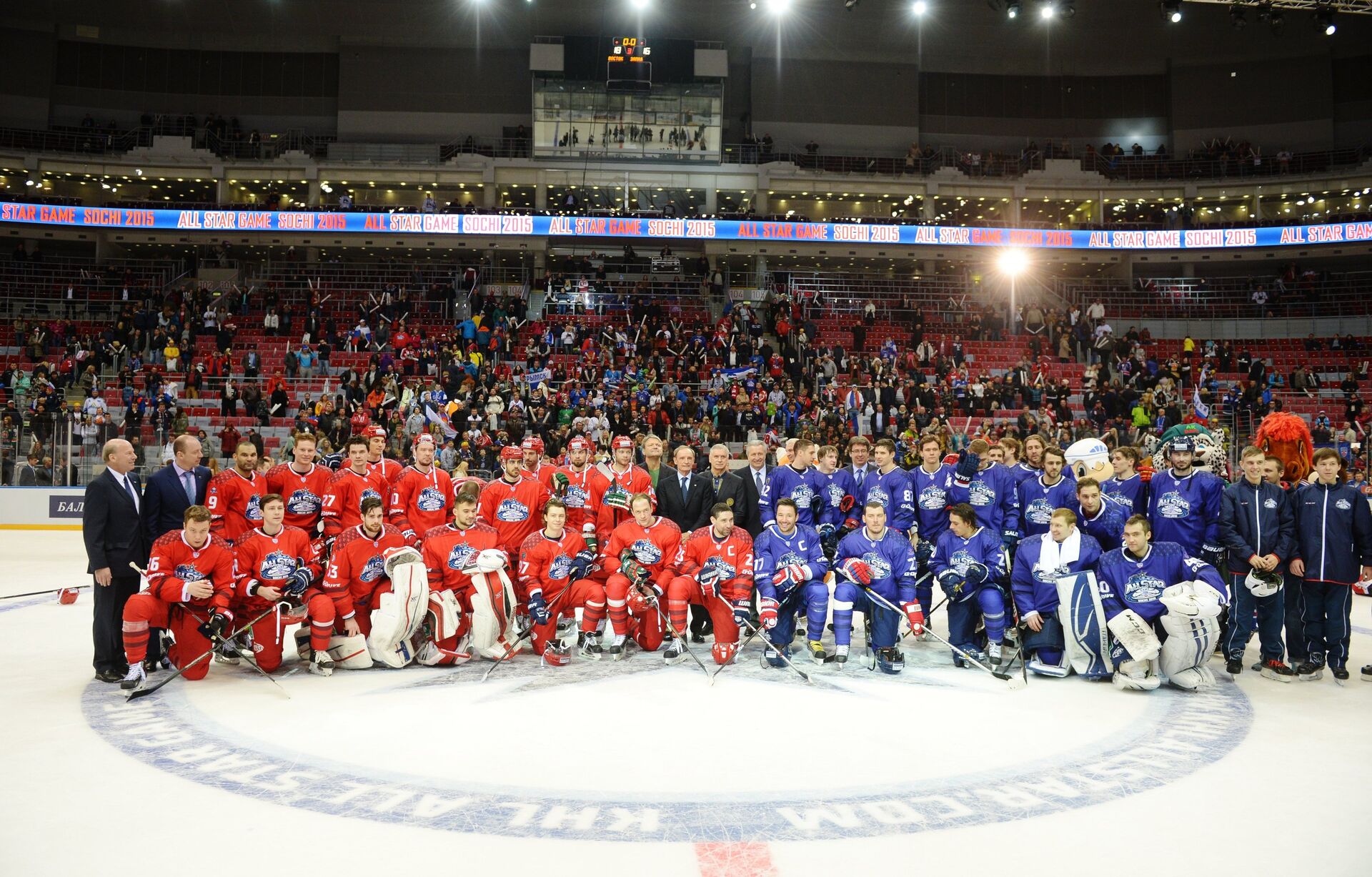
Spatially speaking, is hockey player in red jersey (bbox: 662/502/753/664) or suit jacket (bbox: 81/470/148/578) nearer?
suit jacket (bbox: 81/470/148/578)

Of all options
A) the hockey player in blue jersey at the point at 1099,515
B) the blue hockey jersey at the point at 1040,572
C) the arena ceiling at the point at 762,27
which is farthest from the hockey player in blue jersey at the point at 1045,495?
the arena ceiling at the point at 762,27

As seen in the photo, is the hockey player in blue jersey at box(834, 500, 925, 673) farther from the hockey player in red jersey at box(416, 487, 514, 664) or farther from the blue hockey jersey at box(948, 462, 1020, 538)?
the hockey player in red jersey at box(416, 487, 514, 664)

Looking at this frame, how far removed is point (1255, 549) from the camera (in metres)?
7.99

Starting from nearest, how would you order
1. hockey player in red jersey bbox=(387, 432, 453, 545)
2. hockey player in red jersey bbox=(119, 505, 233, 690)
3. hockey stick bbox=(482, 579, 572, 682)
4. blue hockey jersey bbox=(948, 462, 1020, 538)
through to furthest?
hockey player in red jersey bbox=(119, 505, 233, 690) → hockey stick bbox=(482, 579, 572, 682) → blue hockey jersey bbox=(948, 462, 1020, 538) → hockey player in red jersey bbox=(387, 432, 453, 545)

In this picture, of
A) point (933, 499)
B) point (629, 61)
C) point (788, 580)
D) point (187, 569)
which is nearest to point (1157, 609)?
point (933, 499)

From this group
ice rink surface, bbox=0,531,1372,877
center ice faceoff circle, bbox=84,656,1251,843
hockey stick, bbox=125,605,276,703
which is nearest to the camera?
ice rink surface, bbox=0,531,1372,877

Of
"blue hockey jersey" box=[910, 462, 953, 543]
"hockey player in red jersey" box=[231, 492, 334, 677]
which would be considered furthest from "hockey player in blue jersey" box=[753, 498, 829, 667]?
"hockey player in red jersey" box=[231, 492, 334, 677]

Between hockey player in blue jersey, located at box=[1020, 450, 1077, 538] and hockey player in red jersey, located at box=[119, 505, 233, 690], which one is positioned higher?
hockey player in blue jersey, located at box=[1020, 450, 1077, 538]

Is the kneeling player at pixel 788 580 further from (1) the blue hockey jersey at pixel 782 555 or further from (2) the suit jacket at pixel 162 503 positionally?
(2) the suit jacket at pixel 162 503

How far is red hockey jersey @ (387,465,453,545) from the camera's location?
9133mm

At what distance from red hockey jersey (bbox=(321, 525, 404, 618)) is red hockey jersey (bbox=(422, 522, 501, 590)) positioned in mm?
267

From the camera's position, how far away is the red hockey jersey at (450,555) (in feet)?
26.9

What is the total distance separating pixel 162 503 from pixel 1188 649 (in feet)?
27.7

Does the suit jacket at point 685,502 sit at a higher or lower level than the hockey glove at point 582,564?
higher
